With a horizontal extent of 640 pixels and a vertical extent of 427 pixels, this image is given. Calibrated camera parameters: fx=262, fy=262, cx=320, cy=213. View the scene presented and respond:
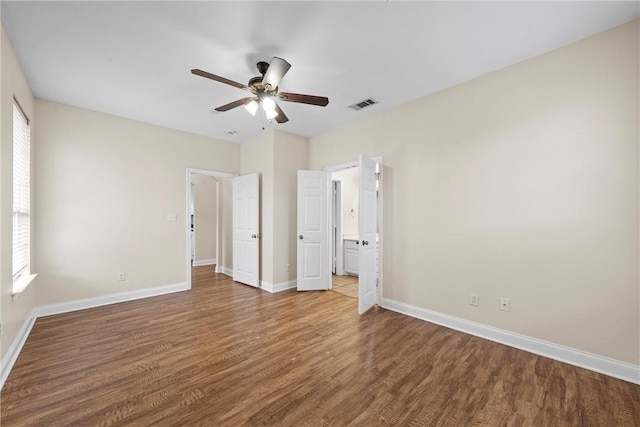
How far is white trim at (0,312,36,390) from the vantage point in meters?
2.05

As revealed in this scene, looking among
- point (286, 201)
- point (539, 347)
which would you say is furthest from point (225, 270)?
point (539, 347)

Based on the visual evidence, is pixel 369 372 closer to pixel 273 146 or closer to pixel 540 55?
pixel 540 55

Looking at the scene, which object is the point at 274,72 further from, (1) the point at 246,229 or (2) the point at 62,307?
(2) the point at 62,307

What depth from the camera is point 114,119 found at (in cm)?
393

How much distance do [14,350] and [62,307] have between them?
1324mm

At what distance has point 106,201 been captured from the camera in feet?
12.7

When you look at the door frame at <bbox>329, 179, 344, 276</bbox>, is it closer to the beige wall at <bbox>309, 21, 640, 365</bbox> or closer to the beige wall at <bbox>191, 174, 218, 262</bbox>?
the beige wall at <bbox>309, 21, 640, 365</bbox>

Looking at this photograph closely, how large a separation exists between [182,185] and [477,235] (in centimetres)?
453

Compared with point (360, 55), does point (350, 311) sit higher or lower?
lower

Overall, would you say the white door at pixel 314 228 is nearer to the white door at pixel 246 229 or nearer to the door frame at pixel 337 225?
the white door at pixel 246 229

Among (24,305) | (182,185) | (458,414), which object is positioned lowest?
(458,414)

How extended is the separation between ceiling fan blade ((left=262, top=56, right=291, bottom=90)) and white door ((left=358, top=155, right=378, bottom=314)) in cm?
148

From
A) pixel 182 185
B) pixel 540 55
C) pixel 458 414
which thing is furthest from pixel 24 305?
pixel 540 55

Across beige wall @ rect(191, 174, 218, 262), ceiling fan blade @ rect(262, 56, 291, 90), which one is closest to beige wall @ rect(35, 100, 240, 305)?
beige wall @ rect(191, 174, 218, 262)
